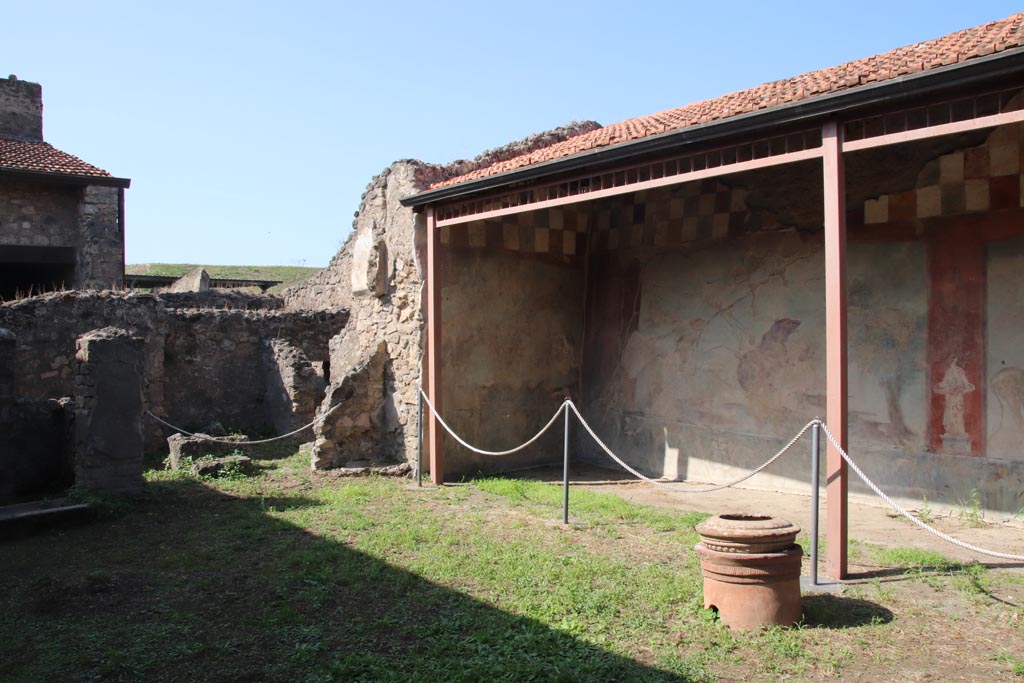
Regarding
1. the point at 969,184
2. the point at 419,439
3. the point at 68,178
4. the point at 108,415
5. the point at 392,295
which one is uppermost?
the point at 68,178

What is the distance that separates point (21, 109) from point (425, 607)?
988 inches

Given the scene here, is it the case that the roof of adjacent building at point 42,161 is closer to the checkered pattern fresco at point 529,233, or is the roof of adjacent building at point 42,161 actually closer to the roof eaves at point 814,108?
the checkered pattern fresco at point 529,233

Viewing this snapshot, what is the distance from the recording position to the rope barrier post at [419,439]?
912cm

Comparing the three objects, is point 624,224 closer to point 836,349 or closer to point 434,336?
point 434,336

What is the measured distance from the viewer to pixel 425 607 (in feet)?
15.9

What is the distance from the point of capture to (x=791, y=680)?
12.4ft

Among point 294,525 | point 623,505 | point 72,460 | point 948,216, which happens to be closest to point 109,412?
point 72,460

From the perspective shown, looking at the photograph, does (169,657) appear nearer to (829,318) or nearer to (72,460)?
(829,318)

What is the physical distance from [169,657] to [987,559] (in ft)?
18.4

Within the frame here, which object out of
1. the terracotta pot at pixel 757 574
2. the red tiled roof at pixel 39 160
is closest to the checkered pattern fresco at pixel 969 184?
the terracotta pot at pixel 757 574

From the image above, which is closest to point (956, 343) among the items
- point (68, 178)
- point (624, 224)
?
point (624, 224)

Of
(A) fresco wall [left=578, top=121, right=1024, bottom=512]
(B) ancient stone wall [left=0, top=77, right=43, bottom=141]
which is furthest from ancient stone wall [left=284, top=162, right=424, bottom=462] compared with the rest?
(B) ancient stone wall [left=0, top=77, right=43, bottom=141]

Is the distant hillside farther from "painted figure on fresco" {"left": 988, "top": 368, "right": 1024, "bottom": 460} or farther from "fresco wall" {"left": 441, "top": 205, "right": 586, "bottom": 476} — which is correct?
"painted figure on fresco" {"left": 988, "top": 368, "right": 1024, "bottom": 460}

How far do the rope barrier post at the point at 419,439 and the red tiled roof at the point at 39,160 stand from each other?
51.0 ft
